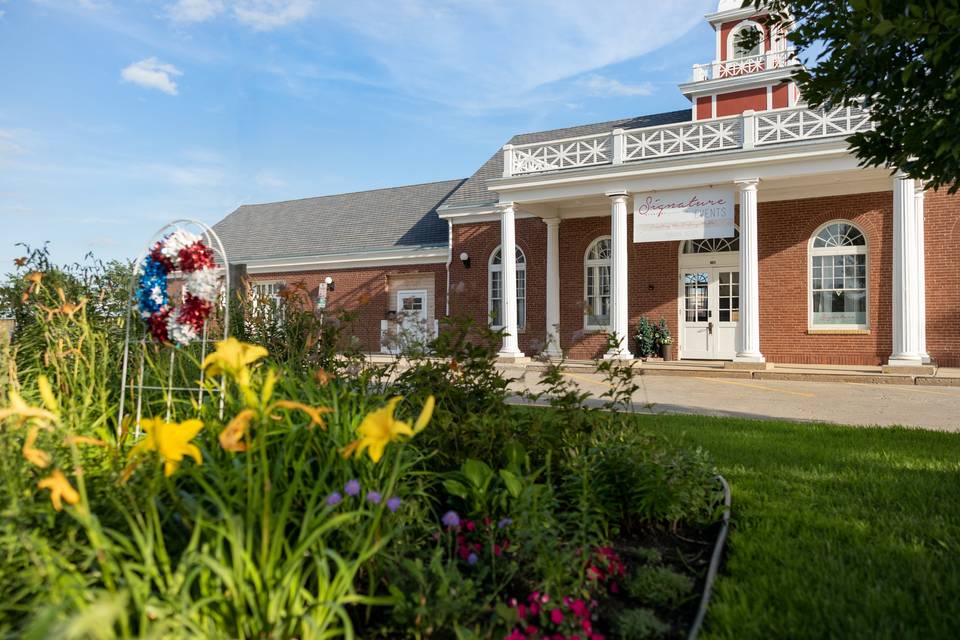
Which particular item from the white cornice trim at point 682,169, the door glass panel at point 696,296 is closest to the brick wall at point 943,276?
the white cornice trim at point 682,169

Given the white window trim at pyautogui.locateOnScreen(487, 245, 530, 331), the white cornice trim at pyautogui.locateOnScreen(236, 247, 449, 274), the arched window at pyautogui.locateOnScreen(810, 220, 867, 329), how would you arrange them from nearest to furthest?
the arched window at pyautogui.locateOnScreen(810, 220, 867, 329)
the white window trim at pyautogui.locateOnScreen(487, 245, 530, 331)
the white cornice trim at pyautogui.locateOnScreen(236, 247, 449, 274)

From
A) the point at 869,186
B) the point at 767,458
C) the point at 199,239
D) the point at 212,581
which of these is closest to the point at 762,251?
the point at 869,186

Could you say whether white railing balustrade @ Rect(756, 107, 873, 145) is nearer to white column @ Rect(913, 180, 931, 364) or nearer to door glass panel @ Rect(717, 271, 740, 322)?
white column @ Rect(913, 180, 931, 364)

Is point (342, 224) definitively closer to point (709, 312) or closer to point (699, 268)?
point (699, 268)

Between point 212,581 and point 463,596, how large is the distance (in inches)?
32.8

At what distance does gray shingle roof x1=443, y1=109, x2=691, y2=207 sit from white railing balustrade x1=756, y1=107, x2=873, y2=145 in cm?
506

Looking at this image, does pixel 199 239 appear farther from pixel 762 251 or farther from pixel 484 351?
pixel 762 251

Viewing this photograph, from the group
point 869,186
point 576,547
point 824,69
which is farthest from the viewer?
point 869,186

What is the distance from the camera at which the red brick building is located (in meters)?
13.9

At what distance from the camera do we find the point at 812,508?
3785 mm

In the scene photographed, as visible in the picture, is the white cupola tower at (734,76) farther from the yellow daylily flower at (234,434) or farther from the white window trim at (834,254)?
the yellow daylily flower at (234,434)

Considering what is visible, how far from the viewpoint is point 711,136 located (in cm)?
1484

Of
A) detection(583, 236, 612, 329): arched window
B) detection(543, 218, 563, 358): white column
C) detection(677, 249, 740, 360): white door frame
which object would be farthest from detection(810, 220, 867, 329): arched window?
detection(543, 218, 563, 358): white column

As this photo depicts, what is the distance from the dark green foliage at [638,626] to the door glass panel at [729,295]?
1542 cm
